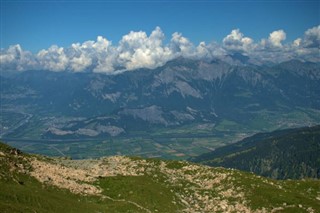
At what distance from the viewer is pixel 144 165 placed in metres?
113

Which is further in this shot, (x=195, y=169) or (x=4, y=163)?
(x=195, y=169)

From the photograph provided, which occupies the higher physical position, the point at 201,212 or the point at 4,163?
the point at 4,163

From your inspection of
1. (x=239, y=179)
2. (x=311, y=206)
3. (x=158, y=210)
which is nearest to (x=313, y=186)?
(x=239, y=179)

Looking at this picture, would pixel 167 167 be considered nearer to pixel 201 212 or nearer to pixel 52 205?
pixel 201 212

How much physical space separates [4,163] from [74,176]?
16607 millimetres

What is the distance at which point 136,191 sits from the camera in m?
83.2

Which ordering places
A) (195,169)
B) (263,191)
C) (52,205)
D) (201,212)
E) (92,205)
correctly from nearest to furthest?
(52,205)
(92,205)
(201,212)
(263,191)
(195,169)

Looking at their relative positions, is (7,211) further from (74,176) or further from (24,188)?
(74,176)

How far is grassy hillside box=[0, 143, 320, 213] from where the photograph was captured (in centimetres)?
6700

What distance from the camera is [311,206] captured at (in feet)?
238

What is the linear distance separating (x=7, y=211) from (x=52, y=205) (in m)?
11.5

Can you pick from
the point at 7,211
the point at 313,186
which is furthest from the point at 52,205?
the point at 313,186

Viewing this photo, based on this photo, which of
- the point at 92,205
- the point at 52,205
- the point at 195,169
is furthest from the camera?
the point at 195,169

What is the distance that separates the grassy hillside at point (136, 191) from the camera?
6700 centimetres
